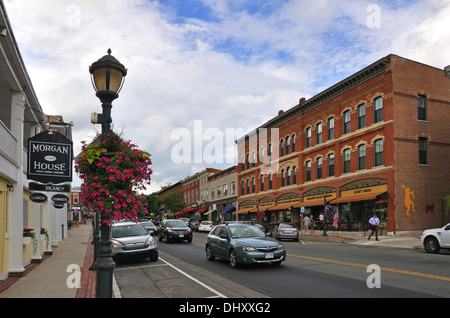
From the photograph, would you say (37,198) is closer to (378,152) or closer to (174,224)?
(174,224)

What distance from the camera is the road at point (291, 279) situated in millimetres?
9133

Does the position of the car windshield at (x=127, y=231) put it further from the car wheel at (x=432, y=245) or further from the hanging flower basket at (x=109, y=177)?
the car wheel at (x=432, y=245)

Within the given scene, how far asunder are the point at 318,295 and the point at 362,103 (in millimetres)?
25897

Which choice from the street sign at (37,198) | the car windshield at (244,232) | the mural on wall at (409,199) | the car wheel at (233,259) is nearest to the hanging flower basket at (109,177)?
the car wheel at (233,259)

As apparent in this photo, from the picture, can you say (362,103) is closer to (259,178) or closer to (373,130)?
(373,130)

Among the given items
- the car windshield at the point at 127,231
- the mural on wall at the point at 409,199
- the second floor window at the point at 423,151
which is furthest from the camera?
the second floor window at the point at 423,151

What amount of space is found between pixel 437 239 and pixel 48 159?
53.5 ft

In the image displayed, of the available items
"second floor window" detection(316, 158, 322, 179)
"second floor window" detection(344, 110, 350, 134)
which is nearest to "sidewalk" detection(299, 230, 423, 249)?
"second floor window" detection(316, 158, 322, 179)

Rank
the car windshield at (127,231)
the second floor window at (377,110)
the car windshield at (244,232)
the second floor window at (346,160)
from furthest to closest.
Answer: the second floor window at (346,160) < the second floor window at (377,110) < the car windshield at (127,231) < the car windshield at (244,232)

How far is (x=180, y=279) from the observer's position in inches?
453

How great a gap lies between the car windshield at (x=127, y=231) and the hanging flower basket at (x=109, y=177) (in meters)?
10.2

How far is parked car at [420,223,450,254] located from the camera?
710 inches

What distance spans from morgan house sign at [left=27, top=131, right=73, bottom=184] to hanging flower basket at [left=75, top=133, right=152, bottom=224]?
6.05 meters
